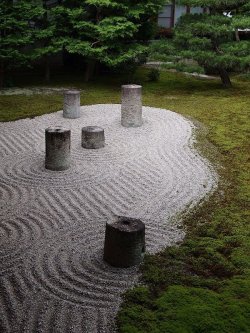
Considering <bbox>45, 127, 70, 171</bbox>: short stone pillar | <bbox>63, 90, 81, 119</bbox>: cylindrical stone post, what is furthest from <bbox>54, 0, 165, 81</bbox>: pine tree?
<bbox>45, 127, 70, 171</bbox>: short stone pillar

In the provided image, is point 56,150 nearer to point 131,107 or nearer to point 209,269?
point 131,107

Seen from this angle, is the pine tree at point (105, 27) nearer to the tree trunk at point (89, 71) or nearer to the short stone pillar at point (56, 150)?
the tree trunk at point (89, 71)

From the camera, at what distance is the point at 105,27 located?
16047 millimetres

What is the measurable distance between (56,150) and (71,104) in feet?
14.7

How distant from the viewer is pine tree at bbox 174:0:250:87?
15.6 meters

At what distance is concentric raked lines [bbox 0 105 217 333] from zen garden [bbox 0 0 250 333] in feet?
0.08

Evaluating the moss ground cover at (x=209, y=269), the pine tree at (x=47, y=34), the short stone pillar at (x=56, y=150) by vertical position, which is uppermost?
the pine tree at (x=47, y=34)

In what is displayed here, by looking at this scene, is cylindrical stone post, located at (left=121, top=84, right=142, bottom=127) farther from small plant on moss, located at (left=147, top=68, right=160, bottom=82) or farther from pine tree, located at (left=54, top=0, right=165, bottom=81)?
small plant on moss, located at (left=147, top=68, right=160, bottom=82)

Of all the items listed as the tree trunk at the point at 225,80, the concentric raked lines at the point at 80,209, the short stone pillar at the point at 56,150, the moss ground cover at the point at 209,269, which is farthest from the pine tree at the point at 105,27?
the short stone pillar at the point at 56,150

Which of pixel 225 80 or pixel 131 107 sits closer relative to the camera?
pixel 131 107

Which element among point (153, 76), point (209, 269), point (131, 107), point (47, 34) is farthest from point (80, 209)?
point (153, 76)

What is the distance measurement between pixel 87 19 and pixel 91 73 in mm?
2481

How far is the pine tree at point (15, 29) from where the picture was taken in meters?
15.6

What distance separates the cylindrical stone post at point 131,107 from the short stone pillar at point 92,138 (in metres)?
2.14
